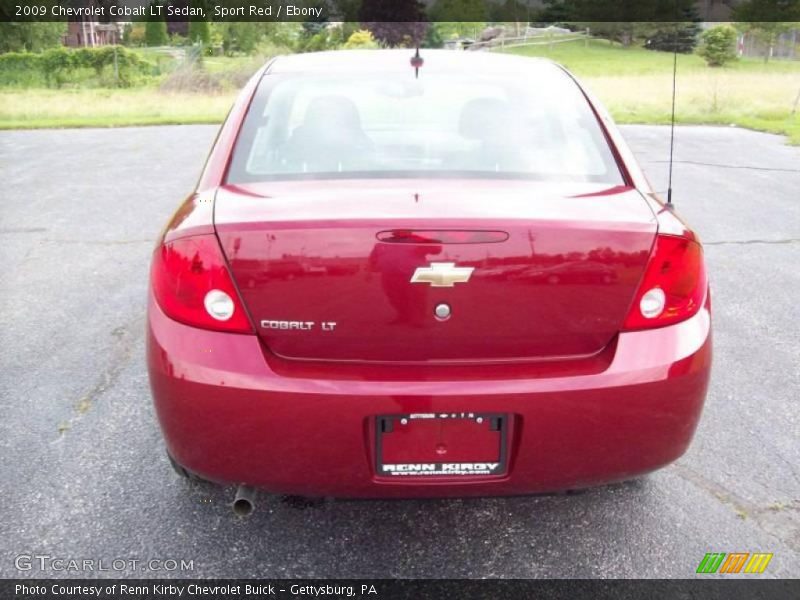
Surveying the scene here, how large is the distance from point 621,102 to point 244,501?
2187 centimetres

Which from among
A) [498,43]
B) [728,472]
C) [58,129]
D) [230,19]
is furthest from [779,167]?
[230,19]

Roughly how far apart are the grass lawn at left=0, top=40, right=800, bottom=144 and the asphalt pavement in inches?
386

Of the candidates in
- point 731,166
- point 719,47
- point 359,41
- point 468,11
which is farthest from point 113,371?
point 468,11

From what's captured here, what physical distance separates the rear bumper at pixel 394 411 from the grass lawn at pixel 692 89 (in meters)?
12.4

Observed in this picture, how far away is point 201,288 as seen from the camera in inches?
77.8

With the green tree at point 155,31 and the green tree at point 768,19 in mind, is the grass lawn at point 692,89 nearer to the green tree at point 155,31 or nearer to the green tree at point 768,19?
the green tree at point 768,19

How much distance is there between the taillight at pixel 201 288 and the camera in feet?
6.42

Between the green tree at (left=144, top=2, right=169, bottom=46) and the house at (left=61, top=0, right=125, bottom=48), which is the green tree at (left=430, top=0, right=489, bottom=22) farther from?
the house at (left=61, top=0, right=125, bottom=48)

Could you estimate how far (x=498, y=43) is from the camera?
34.3 m

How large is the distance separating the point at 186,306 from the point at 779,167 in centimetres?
1001

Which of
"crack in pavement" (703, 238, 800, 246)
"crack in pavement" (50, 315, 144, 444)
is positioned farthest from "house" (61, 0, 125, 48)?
"crack in pavement" (50, 315, 144, 444)

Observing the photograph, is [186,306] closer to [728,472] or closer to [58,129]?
[728,472]

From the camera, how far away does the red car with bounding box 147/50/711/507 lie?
6.23ft

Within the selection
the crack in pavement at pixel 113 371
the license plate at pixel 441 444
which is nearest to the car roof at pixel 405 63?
the license plate at pixel 441 444
